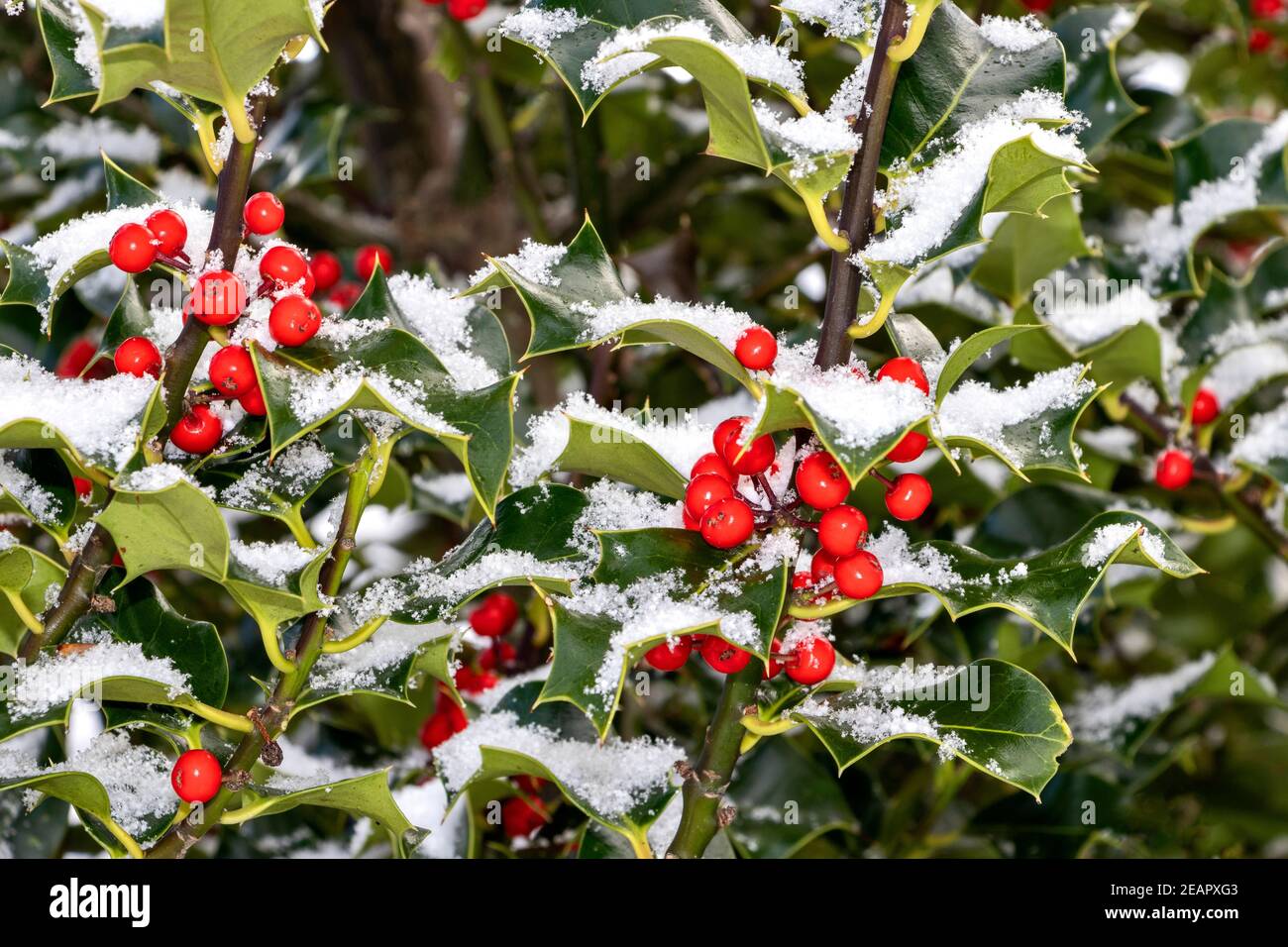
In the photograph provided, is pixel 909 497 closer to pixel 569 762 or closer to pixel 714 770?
pixel 714 770

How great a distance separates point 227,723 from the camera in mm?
979

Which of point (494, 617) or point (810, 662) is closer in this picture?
point (810, 662)

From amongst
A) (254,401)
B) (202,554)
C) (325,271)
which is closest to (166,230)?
(254,401)

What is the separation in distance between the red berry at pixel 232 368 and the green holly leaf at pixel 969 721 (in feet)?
1.57

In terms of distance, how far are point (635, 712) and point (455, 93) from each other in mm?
1130

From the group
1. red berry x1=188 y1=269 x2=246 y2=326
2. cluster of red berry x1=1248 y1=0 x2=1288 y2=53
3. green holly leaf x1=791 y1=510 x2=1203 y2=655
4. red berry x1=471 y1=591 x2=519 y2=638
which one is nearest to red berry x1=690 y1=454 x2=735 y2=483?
green holly leaf x1=791 y1=510 x2=1203 y2=655

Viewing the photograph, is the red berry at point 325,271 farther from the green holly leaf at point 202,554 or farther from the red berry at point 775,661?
the red berry at point 775,661

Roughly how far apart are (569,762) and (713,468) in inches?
12.0

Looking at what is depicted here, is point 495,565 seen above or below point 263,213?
below

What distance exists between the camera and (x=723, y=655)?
3.01ft

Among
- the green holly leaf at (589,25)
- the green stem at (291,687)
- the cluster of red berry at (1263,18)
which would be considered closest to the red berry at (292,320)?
the green stem at (291,687)
